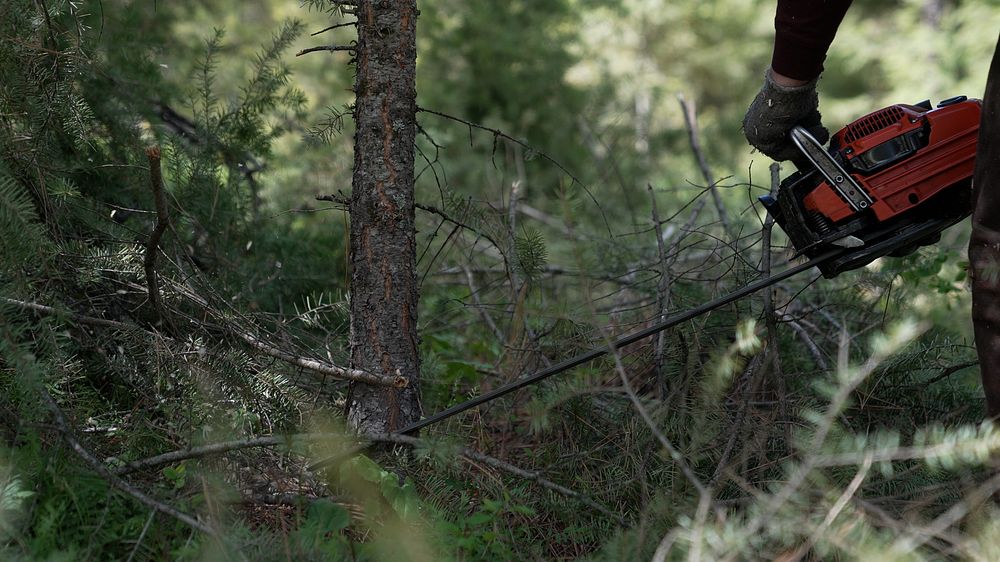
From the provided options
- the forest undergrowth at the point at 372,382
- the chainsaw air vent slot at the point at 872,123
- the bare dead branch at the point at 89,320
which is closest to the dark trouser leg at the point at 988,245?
the forest undergrowth at the point at 372,382

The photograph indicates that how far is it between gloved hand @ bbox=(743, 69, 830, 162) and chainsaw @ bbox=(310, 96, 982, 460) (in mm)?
55

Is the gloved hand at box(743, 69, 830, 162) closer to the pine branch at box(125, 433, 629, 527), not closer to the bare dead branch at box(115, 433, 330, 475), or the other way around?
the pine branch at box(125, 433, 629, 527)

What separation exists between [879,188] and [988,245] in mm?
563

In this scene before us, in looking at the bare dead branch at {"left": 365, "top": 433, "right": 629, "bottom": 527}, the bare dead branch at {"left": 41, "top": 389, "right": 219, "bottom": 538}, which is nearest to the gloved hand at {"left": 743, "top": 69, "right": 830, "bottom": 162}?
the bare dead branch at {"left": 365, "top": 433, "right": 629, "bottom": 527}

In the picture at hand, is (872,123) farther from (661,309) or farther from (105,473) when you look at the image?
(105,473)

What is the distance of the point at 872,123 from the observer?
2.76 m

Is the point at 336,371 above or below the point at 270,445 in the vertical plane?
above

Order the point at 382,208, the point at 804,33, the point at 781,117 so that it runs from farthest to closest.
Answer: the point at 781,117, the point at 382,208, the point at 804,33

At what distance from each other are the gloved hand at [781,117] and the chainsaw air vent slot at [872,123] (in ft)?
0.27

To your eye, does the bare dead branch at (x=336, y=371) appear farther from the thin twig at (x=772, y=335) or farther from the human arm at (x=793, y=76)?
the human arm at (x=793, y=76)

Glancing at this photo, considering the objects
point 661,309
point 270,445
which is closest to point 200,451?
point 270,445

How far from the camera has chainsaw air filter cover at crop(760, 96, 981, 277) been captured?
2643mm

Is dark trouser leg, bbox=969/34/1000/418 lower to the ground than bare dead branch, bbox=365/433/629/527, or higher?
higher

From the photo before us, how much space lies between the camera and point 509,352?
3441mm
